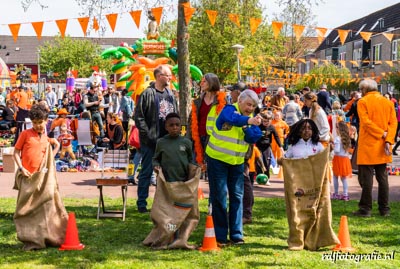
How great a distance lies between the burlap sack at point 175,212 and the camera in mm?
6593

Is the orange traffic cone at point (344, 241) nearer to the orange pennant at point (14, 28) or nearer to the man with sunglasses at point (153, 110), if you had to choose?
the man with sunglasses at point (153, 110)

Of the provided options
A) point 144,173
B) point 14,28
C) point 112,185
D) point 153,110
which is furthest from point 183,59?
point 14,28

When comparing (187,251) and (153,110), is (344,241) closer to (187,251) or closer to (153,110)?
(187,251)

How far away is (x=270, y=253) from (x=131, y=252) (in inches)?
56.0

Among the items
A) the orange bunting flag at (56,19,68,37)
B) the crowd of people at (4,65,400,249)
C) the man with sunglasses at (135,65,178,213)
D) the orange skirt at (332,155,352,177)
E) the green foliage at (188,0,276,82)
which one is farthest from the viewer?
the green foliage at (188,0,276,82)

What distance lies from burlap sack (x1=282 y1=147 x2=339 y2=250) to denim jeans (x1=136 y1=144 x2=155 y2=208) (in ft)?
8.35

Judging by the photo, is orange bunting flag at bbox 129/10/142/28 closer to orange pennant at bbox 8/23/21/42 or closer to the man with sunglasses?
orange pennant at bbox 8/23/21/42

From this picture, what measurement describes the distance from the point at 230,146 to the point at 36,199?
6.90 ft

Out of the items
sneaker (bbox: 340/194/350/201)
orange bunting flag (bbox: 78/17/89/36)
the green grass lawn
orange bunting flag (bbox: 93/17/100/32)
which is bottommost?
sneaker (bbox: 340/194/350/201)

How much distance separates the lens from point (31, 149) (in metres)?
6.80

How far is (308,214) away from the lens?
21.3 feet

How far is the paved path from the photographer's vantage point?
1088cm

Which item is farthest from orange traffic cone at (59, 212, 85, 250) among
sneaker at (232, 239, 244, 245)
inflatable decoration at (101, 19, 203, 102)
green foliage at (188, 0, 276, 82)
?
green foliage at (188, 0, 276, 82)

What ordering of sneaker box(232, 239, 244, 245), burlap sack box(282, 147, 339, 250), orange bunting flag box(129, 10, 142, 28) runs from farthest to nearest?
orange bunting flag box(129, 10, 142, 28)
sneaker box(232, 239, 244, 245)
burlap sack box(282, 147, 339, 250)
